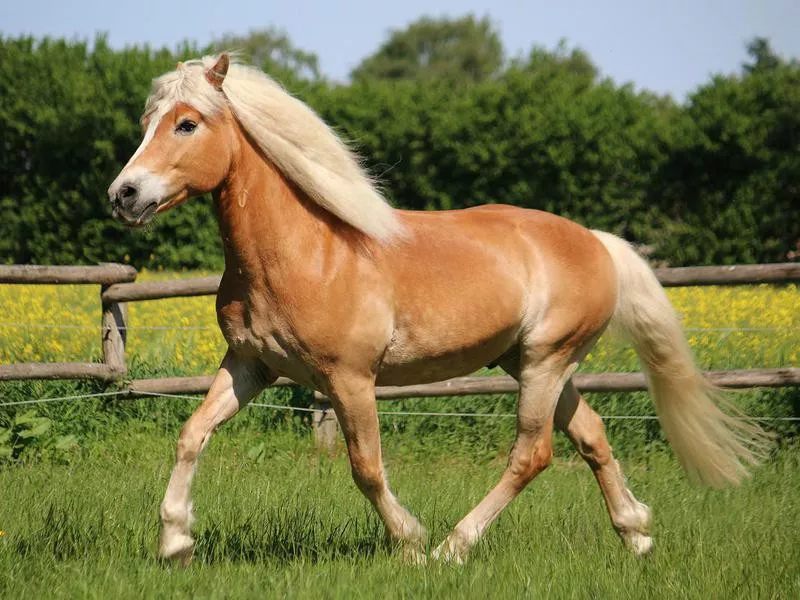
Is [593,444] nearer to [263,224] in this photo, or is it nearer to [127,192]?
[263,224]

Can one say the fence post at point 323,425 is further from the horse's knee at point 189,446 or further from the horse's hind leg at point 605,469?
the horse's knee at point 189,446

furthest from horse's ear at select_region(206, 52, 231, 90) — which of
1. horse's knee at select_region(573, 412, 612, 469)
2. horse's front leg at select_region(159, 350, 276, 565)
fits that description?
horse's knee at select_region(573, 412, 612, 469)

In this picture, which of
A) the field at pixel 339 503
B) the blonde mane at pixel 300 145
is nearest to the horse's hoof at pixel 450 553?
the field at pixel 339 503

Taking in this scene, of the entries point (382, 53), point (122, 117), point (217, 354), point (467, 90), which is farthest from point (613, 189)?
point (382, 53)

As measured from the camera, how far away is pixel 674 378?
5.54 meters

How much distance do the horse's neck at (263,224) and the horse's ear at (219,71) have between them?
272mm

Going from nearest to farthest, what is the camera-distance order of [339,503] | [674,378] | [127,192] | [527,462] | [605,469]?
1. [127,192]
2. [527,462]
3. [605,469]
4. [674,378]
5. [339,503]

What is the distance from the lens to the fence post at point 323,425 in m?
7.44

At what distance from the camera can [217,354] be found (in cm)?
920

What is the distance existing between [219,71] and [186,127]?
270 millimetres

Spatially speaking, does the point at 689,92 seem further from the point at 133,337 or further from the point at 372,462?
the point at 372,462

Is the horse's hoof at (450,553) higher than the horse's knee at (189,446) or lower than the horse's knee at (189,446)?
lower

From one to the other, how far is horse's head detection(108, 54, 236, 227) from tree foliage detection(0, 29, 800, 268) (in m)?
13.8

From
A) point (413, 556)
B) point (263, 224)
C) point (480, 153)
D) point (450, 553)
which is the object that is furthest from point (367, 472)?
point (480, 153)
